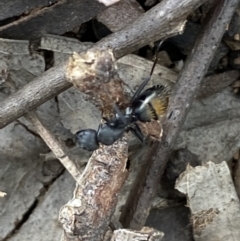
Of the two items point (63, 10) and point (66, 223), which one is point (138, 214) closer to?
point (66, 223)

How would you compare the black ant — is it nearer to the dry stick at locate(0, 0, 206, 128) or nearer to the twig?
the twig

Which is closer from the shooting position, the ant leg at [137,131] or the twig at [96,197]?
the twig at [96,197]

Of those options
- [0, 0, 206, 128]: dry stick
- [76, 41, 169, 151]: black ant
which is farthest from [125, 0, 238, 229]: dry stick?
[0, 0, 206, 128]: dry stick

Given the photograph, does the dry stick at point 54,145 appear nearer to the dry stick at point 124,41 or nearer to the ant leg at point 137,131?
the dry stick at point 124,41

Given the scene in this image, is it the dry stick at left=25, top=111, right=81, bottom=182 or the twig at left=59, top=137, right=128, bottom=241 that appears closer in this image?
the twig at left=59, top=137, right=128, bottom=241

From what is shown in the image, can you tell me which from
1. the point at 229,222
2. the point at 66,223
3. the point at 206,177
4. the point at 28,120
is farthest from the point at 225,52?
the point at 66,223

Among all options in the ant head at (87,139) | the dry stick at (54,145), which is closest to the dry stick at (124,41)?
the dry stick at (54,145)
